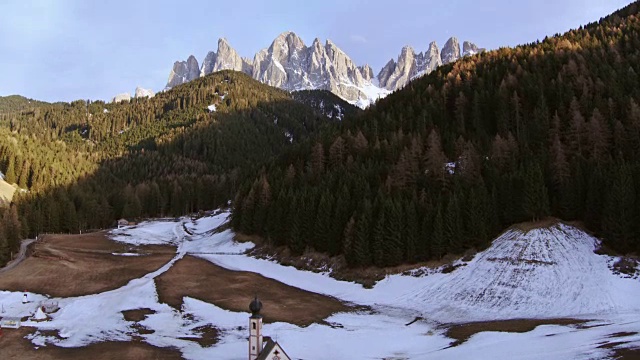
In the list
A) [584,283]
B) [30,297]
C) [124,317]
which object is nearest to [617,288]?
[584,283]

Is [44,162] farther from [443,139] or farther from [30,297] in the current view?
[443,139]

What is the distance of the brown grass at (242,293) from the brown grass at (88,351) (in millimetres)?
11977

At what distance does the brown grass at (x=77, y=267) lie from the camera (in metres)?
62.1

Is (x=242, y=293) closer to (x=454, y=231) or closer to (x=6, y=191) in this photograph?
(x=454, y=231)

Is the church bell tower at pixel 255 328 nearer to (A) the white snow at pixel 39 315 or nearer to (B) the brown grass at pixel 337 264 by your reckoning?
(A) the white snow at pixel 39 315

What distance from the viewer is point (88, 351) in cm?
3706

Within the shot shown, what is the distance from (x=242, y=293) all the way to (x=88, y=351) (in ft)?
77.5

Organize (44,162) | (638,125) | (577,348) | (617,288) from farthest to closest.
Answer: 1. (44,162)
2. (638,125)
3. (617,288)
4. (577,348)

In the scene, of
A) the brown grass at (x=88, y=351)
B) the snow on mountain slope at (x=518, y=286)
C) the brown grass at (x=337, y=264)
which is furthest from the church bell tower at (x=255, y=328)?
the brown grass at (x=337, y=264)

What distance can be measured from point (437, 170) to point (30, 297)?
64331 millimetres

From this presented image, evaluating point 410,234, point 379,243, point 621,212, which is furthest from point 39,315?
point 621,212

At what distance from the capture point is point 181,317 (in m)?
47.7

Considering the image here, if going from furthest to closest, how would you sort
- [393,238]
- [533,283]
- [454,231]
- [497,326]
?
[393,238] → [454,231] → [533,283] → [497,326]

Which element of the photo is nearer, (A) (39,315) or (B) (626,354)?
(B) (626,354)
